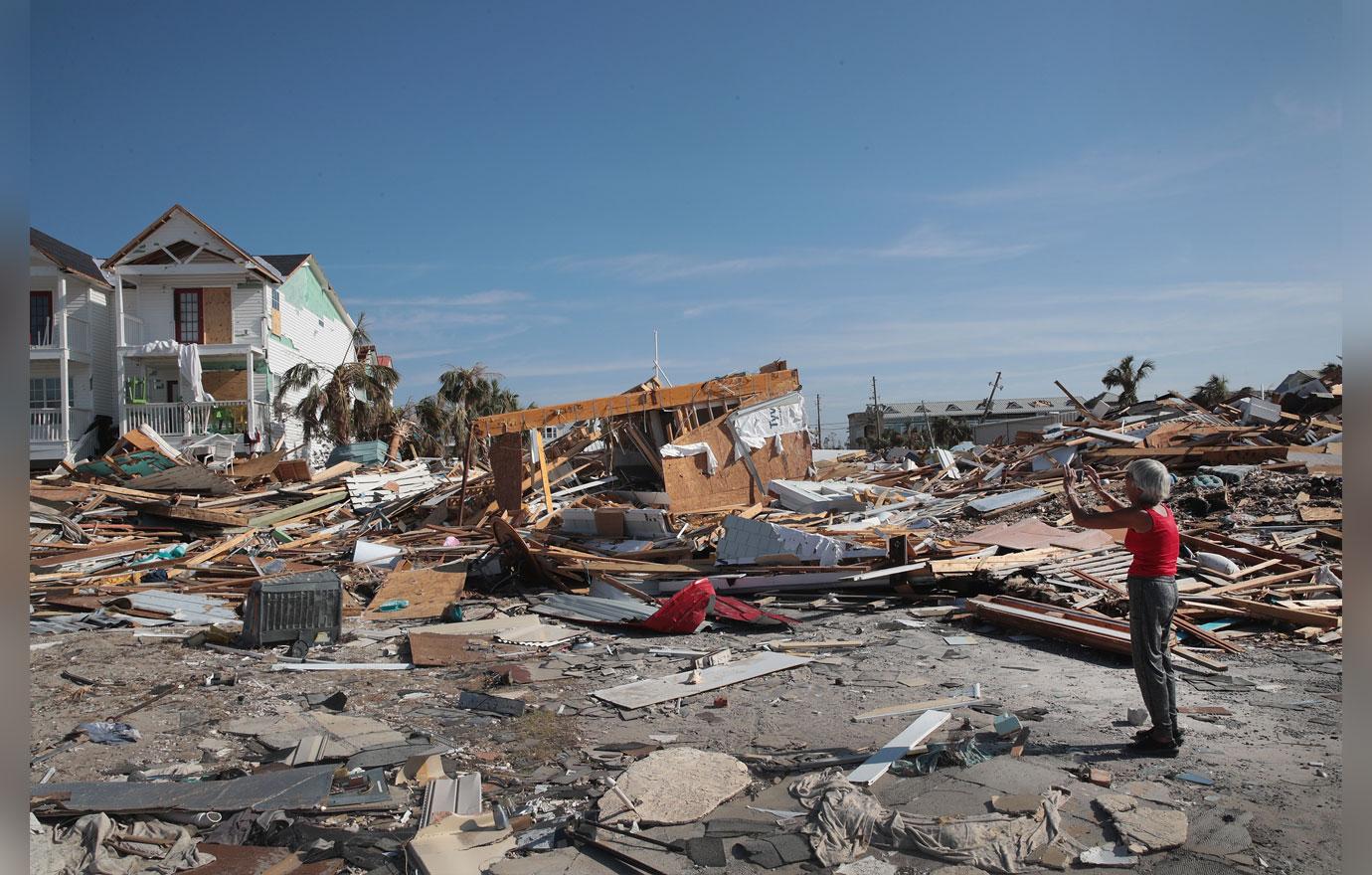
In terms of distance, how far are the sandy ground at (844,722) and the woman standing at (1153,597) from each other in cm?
22

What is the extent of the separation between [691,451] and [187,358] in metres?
19.9

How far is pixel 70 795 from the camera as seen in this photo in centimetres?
462

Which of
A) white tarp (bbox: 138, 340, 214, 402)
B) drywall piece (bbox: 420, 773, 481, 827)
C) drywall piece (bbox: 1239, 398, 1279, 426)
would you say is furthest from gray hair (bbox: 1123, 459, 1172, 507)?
white tarp (bbox: 138, 340, 214, 402)

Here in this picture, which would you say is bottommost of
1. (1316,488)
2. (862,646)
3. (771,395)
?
(862,646)

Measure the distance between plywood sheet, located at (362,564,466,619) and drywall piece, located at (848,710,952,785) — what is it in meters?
6.83

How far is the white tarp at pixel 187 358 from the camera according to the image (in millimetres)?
27469

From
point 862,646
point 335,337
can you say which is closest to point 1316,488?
point 862,646

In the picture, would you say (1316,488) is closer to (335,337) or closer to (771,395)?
(771,395)

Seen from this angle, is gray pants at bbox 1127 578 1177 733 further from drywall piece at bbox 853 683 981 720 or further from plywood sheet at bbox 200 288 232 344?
plywood sheet at bbox 200 288 232 344

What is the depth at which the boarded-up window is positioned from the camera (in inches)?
1136

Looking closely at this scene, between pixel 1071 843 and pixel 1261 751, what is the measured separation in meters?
1.96

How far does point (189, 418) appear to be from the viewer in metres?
27.3

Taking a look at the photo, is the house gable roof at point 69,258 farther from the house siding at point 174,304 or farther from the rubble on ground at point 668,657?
the rubble on ground at point 668,657

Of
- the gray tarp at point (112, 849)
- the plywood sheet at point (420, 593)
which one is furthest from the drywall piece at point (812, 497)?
the gray tarp at point (112, 849)
